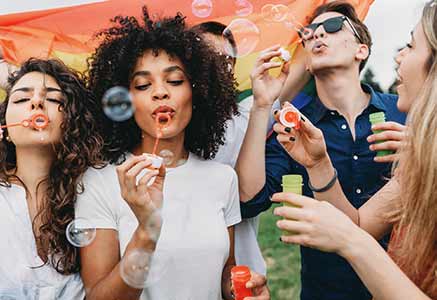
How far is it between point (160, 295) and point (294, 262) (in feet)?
13.6

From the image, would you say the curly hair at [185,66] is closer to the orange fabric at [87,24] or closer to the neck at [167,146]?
the neck at [167,146]

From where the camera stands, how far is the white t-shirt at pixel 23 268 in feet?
7.20

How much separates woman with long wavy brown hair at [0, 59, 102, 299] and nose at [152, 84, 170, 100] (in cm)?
33

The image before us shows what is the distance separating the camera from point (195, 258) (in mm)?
2264

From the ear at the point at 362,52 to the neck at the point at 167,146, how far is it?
3.67ft

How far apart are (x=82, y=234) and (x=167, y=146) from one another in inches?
19.4

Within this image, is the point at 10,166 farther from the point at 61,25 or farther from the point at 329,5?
the point at 329,5

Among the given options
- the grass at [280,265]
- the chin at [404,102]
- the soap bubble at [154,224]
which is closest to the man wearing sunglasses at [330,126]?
the chin at [404,102]

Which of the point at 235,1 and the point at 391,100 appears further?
the point at 235,1

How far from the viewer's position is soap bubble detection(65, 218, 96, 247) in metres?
2.22

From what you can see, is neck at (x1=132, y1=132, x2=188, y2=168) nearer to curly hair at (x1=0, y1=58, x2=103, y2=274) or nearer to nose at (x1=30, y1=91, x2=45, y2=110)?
curly hair at (x1=0, y1=58, x2=103, y2=274)

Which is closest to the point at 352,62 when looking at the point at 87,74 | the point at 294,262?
the point at 87,74

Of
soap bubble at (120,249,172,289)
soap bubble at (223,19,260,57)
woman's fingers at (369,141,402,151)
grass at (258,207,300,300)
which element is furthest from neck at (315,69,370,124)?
grass at (258,207,300,300)

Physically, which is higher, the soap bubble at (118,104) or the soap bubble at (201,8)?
the soap bubble at (201,8)
